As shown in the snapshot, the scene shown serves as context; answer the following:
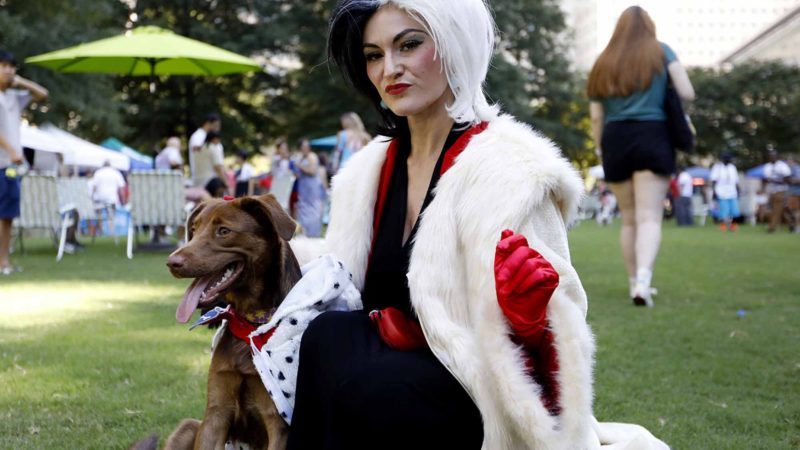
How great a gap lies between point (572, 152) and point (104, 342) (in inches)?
2036

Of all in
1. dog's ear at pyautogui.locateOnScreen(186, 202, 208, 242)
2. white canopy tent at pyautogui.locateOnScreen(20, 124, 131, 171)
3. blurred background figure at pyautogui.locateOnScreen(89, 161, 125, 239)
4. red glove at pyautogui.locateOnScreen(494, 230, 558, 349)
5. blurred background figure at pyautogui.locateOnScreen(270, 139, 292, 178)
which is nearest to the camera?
red glove at pyautogui.locateOnScreen(494, 230, 558, 349)

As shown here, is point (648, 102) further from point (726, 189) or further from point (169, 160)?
point (726, 189)

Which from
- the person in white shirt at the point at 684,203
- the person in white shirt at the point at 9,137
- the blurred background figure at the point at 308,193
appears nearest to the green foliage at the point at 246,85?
the person in white shirt at the point at 684,203

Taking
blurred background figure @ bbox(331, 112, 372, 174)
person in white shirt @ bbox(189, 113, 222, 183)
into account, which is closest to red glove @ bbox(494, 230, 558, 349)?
blurred background figure @ bbox(331, 112, 372, 174)

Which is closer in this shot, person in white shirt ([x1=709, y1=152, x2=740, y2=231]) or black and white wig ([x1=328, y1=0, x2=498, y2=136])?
black and white wig ([x1=328, y1=0, x2=498, y2=136])

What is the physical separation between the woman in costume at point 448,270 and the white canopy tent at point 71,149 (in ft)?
71.5

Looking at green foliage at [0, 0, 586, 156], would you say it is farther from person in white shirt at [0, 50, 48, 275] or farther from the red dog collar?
the red dog collar

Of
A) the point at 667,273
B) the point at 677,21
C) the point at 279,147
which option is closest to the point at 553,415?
the point at 667,273

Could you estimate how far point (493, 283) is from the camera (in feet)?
7.82

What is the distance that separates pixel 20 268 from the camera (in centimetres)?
1075

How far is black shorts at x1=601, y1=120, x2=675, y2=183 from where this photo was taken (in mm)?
7137

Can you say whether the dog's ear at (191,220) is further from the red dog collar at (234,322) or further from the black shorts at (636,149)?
the black shorts at (636,149)

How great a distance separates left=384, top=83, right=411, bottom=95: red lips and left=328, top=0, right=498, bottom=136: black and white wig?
0.14 meters

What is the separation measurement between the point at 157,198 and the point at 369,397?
11.0 metres
